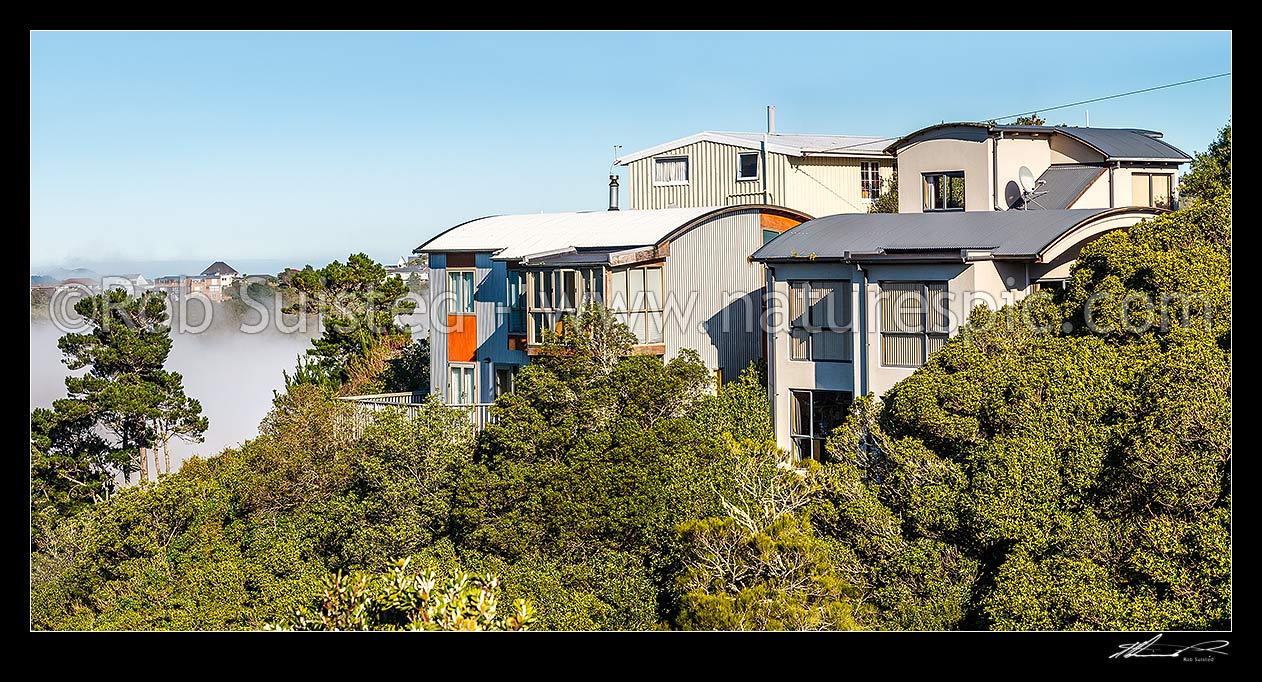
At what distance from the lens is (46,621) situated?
836 inches

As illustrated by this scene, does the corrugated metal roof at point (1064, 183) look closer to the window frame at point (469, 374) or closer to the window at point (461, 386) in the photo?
the window frame at point (469, 374)

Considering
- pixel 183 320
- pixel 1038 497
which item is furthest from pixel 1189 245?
pixel 183 320

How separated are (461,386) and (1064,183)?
1296cm

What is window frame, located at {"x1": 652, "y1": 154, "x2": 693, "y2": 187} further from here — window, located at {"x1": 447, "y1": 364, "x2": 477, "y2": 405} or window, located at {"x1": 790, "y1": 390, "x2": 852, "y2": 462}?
window, located at {"x1": 790, "y1": 390, "x2": 852, "y2": 462}

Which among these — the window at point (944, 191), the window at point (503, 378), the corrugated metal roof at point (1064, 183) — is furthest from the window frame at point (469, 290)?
the corrugated metal roof at point (1064, 183)

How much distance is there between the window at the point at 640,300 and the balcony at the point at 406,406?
119 inches

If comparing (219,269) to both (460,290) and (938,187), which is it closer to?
(460,290)

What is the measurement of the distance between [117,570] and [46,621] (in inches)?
51.0

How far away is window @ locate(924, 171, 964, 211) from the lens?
88.0ft

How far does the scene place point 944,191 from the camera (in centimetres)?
2705

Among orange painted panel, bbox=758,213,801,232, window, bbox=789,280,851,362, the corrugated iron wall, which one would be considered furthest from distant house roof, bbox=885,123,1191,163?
window, bbox=789,280,851,362

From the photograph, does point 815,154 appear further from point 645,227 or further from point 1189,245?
point 1189,245

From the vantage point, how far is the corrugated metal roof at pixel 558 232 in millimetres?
26328
